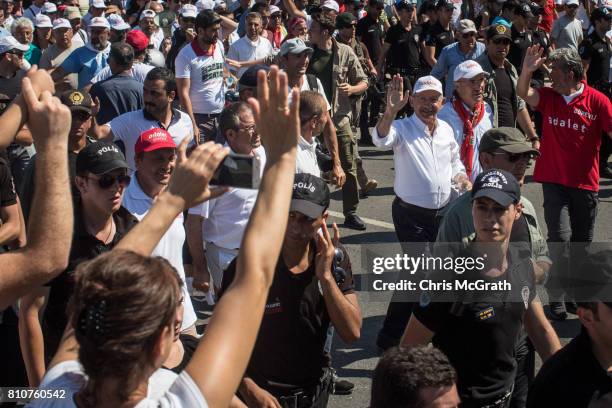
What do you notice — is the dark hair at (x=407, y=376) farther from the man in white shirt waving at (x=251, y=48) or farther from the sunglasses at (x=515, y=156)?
the man in white shirt waving at (x=251, y=48)

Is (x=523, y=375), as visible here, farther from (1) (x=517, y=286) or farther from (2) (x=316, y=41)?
(2) (x=316, y=41)

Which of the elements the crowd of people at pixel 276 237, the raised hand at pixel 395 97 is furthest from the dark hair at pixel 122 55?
the raised hand at pixel 395 97

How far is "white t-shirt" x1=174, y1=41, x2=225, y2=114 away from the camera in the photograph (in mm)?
Result: 9273

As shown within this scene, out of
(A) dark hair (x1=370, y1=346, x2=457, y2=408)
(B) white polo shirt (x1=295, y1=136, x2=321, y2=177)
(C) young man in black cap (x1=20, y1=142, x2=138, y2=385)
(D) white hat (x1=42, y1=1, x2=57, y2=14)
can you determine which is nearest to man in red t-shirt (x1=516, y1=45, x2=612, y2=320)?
(B) white polo shirt (x1=295, y1=136, x2=321, y2=177)

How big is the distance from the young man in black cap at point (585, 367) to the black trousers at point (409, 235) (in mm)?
2841

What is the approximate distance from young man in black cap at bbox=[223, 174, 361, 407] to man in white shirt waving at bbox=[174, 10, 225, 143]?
550cm

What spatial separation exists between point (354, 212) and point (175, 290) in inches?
275

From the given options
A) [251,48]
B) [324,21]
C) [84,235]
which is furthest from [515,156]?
[251,48]

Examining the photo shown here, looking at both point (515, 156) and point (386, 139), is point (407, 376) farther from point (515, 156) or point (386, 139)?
point (386, 139)

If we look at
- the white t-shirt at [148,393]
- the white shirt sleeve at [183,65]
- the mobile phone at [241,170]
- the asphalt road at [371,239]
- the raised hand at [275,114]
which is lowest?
the asphalt road at [371,239]

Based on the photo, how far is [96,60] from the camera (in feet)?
31.5

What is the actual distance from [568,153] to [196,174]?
520cm

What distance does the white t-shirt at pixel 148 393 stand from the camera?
78.3 inches

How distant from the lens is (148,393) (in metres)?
2.23
